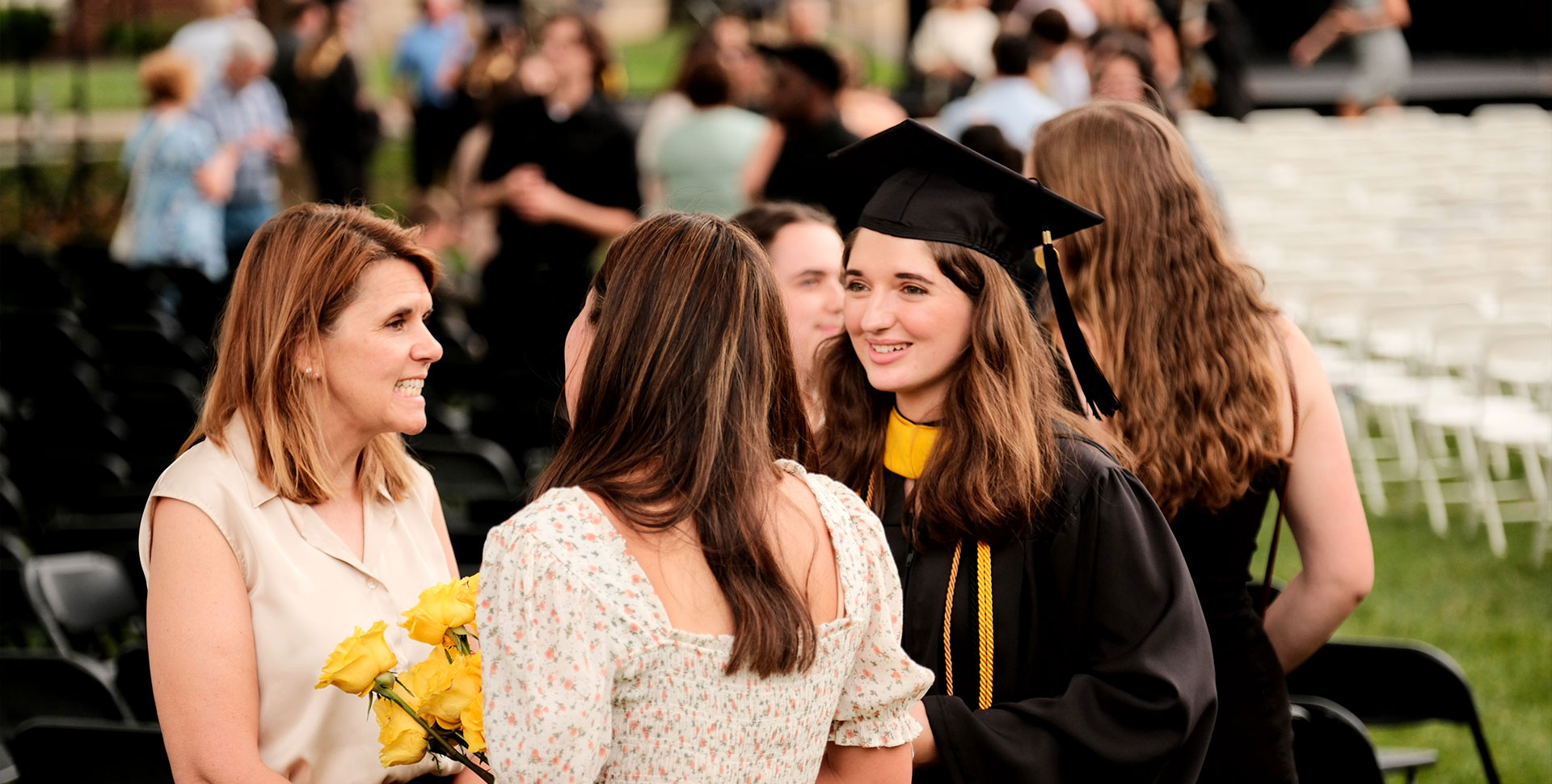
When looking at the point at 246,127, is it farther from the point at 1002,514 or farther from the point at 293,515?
the point at 1002,514

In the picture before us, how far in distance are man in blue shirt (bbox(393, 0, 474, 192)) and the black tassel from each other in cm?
1161

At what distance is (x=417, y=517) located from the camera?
2.69 m

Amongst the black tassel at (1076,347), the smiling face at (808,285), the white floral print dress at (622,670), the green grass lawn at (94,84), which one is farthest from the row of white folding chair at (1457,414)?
the green grass lawn at (94,84)

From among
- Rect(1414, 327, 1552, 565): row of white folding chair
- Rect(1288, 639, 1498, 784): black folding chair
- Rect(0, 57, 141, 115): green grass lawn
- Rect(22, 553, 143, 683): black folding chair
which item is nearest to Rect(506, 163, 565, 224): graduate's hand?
Rect(22, 553, 143, 683): black folding chair

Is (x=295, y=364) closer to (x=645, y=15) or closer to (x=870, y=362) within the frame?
(x=870, y=362)

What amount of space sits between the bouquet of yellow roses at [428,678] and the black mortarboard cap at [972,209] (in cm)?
95

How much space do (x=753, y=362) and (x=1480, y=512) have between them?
22.4 ft

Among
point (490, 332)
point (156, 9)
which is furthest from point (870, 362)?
point (156, 9)

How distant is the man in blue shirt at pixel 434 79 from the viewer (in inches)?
542

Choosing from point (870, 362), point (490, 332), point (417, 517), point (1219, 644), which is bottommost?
point (490, 332)

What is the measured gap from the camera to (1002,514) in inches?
90.4

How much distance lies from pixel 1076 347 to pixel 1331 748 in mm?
1170

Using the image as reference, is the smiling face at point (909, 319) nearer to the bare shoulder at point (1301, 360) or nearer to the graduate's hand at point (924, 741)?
the graduate's hand at point (924, 741)

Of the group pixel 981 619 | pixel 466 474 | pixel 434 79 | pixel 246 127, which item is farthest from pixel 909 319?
pixel 434 79
